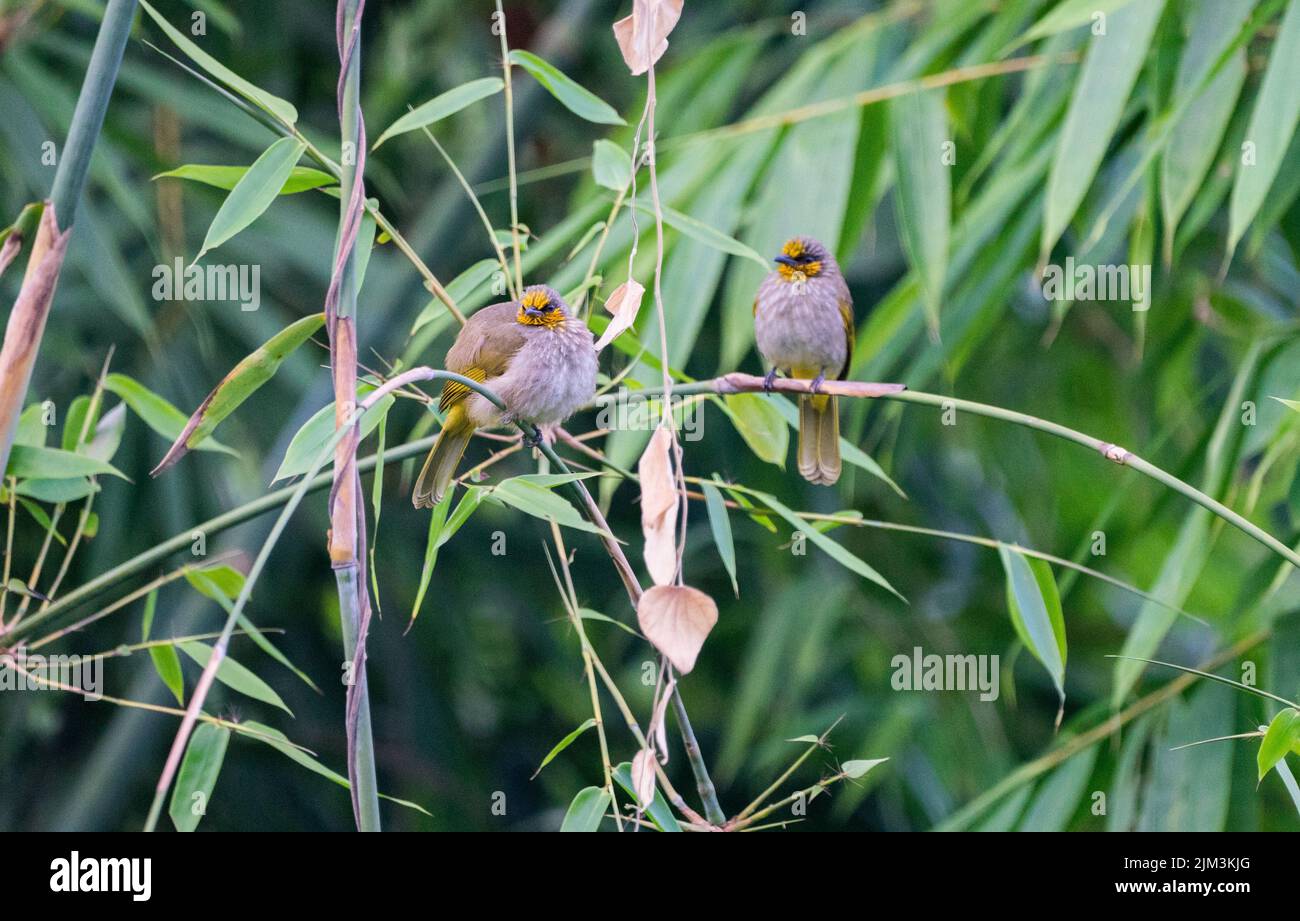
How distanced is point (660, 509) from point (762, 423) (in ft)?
2.65

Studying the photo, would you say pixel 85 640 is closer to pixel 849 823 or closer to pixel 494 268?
pixel 849 823

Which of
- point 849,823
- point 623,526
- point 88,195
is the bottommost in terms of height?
point 849,823

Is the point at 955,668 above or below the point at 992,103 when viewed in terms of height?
below

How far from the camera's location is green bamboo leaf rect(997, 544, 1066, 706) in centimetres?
176

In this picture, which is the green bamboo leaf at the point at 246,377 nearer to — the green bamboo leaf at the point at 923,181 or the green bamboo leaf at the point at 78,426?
the green bamboo leaf at the point at 78,426

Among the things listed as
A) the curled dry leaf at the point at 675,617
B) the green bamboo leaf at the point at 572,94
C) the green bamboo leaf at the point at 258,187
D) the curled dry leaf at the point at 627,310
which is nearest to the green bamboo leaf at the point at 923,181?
the green bamboo leaf at the point at 572,94

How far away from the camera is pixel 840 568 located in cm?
543

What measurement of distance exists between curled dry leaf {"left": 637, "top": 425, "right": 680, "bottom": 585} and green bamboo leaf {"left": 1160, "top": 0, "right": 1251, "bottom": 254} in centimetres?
166

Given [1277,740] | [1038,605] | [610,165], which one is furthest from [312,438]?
[1277,740]

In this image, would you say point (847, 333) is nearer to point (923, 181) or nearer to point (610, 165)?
point (923, 181)

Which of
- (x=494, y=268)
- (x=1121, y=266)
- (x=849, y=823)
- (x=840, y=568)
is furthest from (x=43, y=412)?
(x=849, y=823)

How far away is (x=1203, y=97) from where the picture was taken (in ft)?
8.77

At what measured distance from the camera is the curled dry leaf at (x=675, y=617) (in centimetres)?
116

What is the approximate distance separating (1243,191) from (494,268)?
136 centimetres
